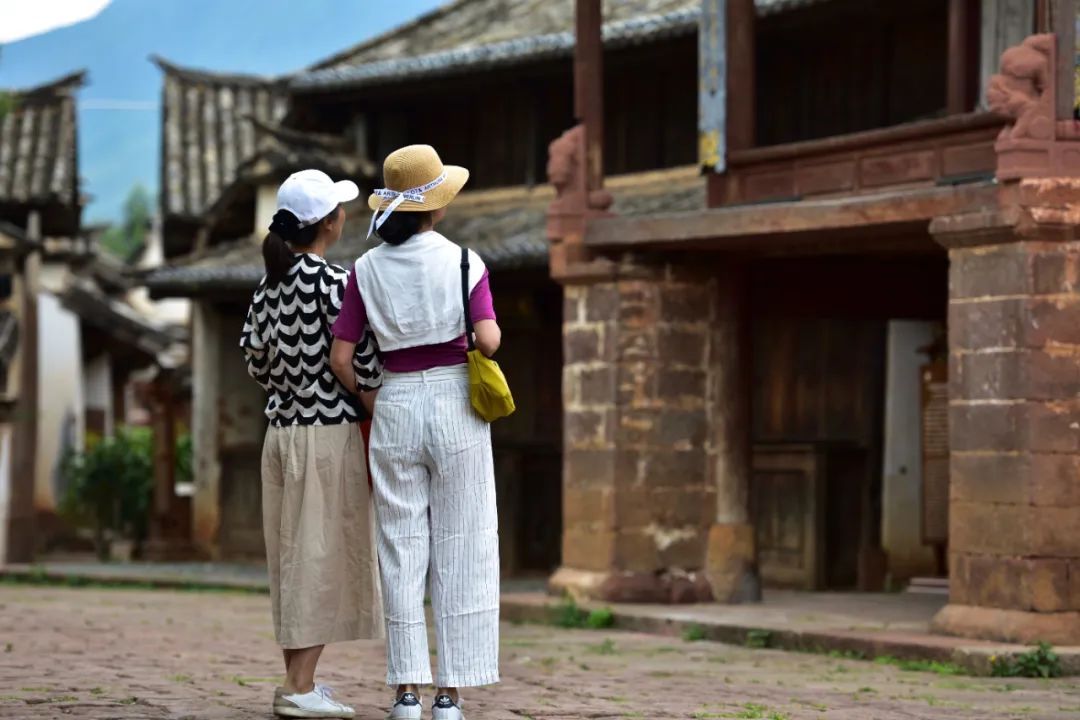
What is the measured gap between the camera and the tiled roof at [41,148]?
82.4ft

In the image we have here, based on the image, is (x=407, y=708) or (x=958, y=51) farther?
(x=958, y=51)

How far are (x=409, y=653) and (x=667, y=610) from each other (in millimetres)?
6670

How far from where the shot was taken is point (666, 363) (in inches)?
545

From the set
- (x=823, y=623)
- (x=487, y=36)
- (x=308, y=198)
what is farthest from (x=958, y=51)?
(x=308, y=198)

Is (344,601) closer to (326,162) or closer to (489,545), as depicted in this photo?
(489,545)

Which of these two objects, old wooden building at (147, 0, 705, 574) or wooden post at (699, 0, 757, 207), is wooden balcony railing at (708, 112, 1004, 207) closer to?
wooden post at (699, 0, 757, 207)

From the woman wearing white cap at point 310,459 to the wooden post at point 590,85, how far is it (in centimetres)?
680

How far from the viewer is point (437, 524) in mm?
6707

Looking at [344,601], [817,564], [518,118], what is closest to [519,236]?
[518,118]

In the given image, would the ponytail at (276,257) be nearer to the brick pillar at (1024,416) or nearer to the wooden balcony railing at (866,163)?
the brick pillar at (1024,416)

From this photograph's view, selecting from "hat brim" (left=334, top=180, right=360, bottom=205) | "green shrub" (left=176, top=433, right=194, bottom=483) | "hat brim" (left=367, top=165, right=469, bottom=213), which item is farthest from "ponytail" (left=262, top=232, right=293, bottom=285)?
"green shrub" (left=176, top=433, right=194, bottom=483)

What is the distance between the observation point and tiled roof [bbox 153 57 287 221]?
2498 cm

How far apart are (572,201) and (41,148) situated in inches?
546

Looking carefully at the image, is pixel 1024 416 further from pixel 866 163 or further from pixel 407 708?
pixel 407 708
